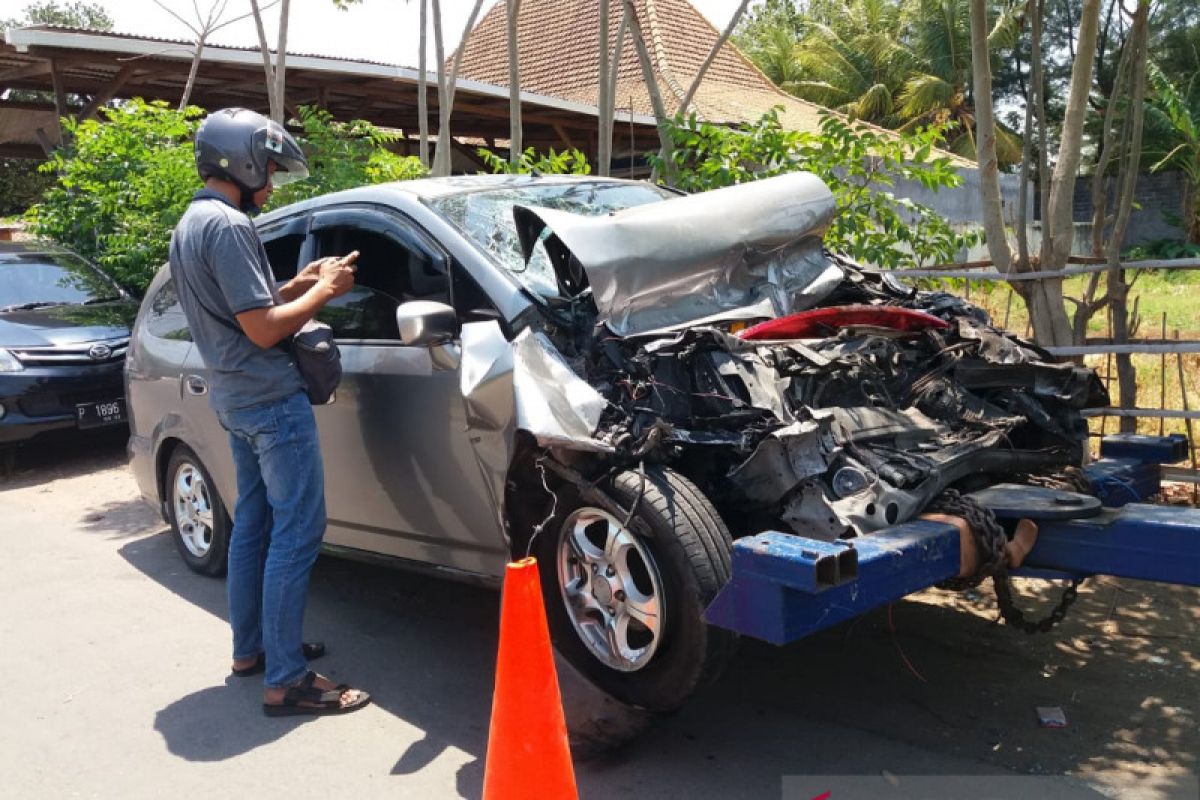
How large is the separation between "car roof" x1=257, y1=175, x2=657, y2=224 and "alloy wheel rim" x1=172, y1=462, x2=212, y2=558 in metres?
1.41

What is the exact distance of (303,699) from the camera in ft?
13.3

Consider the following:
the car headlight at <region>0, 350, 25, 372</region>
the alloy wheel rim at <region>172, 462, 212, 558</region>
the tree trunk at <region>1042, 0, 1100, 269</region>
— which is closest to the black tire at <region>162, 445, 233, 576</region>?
the alloy wheel rim at <region>172, 462, 212, 558</region>

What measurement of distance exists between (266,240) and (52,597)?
2.16 meters

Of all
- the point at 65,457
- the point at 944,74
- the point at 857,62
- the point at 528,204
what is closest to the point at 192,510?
the point at 528,204

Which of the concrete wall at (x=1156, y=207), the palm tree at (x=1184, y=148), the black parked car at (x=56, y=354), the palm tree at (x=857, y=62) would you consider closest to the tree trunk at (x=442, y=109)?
the black parked car at (x=56, y=354)

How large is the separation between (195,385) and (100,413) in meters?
3.72

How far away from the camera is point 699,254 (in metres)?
4.07

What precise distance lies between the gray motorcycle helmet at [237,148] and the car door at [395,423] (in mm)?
577

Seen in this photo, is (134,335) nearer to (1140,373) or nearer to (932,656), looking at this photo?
(932,656)

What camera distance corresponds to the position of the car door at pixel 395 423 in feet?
13.2

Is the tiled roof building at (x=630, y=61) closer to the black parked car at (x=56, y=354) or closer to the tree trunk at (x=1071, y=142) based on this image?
the black parked car at (x=56, y=354)

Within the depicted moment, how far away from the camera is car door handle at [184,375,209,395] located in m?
5.21

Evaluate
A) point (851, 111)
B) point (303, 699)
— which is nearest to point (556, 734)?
point (303, 699)

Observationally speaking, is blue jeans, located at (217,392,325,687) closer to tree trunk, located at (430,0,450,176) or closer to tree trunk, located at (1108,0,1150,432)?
tree trunk, located at (1108,0,1150,432)
